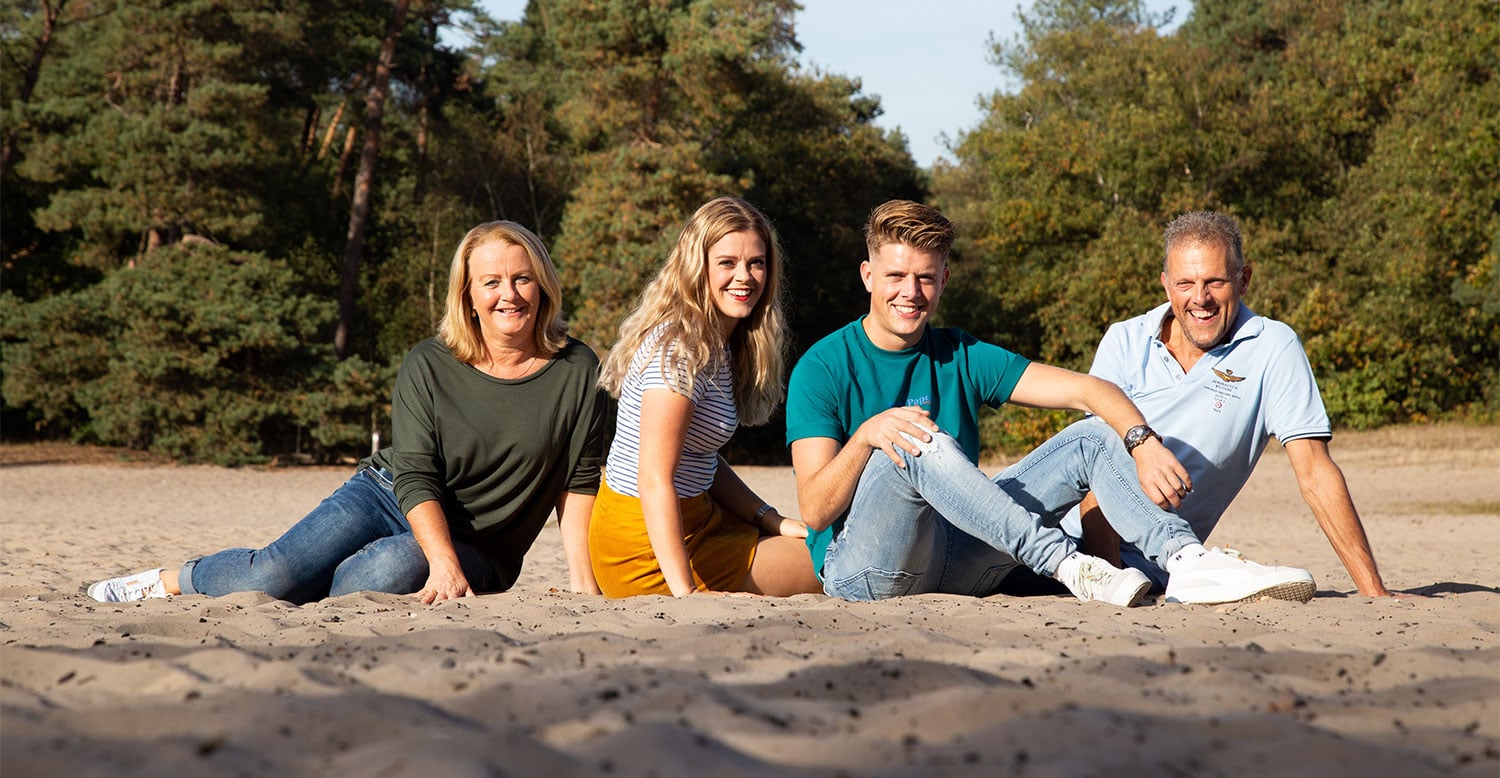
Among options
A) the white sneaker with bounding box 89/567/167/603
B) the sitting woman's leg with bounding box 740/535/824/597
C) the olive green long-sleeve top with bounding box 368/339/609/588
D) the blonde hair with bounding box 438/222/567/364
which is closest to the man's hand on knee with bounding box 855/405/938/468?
the sitting woman's leg with bounding box 740/535/824/597

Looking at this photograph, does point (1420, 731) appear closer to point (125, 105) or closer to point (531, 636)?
point (531, 636)

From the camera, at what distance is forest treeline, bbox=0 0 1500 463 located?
2228cm

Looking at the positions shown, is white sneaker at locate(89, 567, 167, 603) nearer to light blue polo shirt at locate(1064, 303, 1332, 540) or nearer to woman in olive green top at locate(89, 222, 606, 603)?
woman in olive green top at locate(89, 222, 606, 603)

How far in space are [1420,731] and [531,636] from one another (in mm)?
1895

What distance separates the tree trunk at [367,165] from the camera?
79.2 ft

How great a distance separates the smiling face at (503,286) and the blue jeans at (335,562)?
30.6 inches

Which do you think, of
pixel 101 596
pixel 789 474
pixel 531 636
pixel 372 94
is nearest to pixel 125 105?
pixel 372 94

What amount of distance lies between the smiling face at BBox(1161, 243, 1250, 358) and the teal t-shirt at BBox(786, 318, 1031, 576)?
23.2 inches

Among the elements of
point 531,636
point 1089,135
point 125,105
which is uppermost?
point 1089,135

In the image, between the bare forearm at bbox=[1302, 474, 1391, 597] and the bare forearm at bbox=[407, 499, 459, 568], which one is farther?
the bare forearm at bbox=[407, 499, 459, 568]

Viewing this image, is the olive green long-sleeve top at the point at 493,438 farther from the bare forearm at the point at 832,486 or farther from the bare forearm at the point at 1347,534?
the bare forearm at the point at 1347,534

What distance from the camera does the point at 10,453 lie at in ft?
76.6

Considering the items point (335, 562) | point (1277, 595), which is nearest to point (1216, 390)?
point (1277, 595)

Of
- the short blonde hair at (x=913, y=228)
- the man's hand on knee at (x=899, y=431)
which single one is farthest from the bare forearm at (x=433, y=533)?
the short blonde hair at (x=913, y=228)
